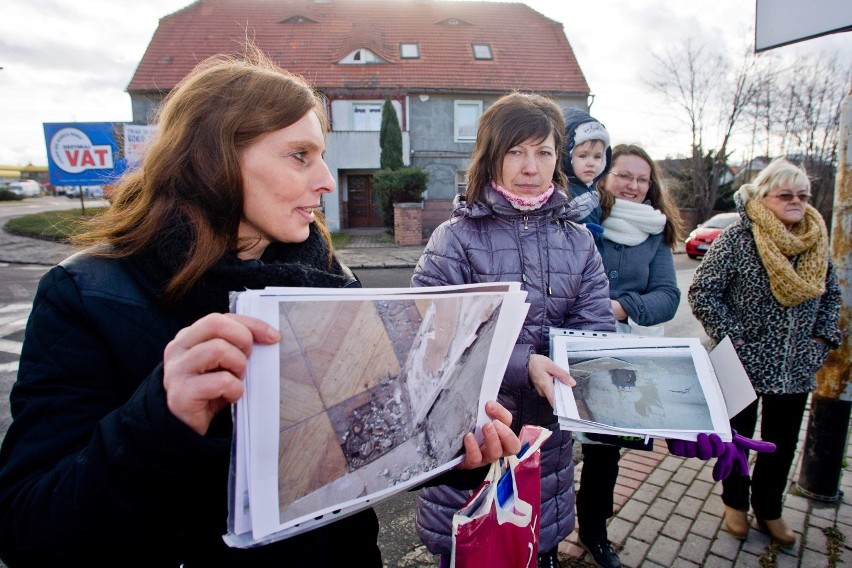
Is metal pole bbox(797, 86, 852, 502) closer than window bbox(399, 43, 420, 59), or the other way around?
metal pole bbox(797, 86, 852, 502)

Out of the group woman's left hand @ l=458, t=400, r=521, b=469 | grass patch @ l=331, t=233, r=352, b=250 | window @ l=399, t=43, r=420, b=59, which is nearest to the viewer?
woman's left hand @ l=458, t=400, r=521, b=469

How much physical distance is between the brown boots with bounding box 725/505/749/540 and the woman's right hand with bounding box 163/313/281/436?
302 cm

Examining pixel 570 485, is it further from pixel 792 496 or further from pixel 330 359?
pixel 792 496

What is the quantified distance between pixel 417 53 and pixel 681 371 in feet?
74.2

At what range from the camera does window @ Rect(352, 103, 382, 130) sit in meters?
20.6

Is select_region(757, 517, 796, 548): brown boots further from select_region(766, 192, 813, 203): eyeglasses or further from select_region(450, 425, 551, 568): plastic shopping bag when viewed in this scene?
select_region(450, 425, 551, 568): plastic shopping bag

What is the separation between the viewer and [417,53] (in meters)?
21.6

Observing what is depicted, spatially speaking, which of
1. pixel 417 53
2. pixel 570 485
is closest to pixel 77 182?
pixel 417 53

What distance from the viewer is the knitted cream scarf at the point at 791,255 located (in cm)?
252

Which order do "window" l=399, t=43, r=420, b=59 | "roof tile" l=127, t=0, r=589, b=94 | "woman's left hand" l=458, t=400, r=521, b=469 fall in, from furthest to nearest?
"window" l=399, t=43, r=420, b=59
"roof tile" l=127, t=0, r=589, b=94
"woman's left hand" l=458, t=400, r=521, b=469

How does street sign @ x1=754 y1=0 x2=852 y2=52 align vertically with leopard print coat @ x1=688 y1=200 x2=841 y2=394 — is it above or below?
above

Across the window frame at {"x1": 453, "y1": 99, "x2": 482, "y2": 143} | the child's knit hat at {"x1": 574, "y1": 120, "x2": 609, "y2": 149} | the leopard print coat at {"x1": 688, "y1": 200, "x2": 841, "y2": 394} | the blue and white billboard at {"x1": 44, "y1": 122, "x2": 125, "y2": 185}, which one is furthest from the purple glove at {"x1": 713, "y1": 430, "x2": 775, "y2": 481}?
the window frame at {"x1": 453, "y1": 99, "x2": 482, "y2": 143}

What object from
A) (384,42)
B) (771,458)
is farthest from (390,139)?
(771,458)

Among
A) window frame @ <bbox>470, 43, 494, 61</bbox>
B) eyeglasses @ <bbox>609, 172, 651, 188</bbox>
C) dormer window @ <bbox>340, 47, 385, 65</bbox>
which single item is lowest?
eyeglasses @ <bbox>609, 172, 651, 188</bbox>
